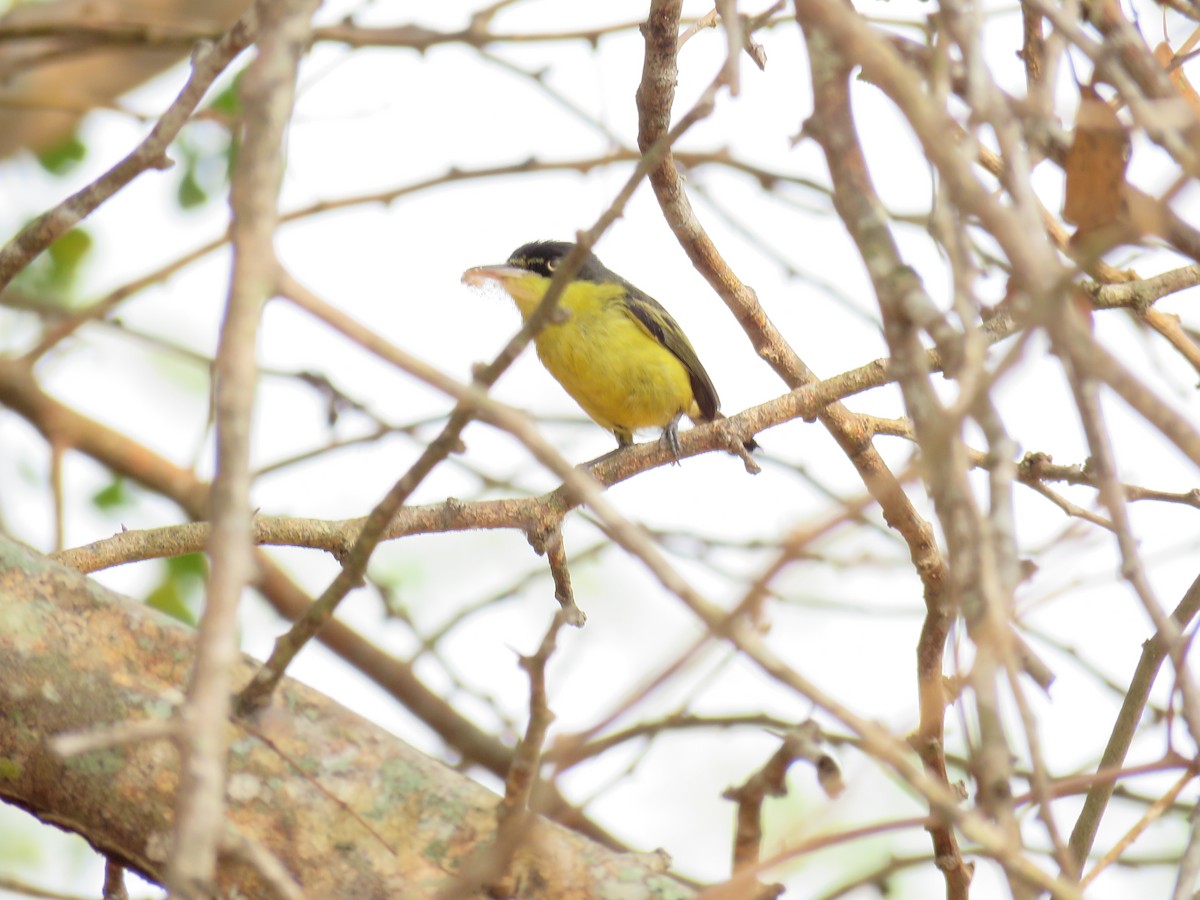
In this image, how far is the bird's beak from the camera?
223 inches

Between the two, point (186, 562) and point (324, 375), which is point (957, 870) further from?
point (186, 562)

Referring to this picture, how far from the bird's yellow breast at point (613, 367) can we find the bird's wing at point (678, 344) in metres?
0.04

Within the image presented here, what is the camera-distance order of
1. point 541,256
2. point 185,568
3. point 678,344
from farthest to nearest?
point 541,256 < point 678,344 < point 185,568

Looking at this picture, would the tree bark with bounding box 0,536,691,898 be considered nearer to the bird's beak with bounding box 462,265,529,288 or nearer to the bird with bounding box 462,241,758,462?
the bird with bounding box 462,241,758,462

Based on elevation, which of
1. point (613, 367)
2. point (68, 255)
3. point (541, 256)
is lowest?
point (613, 367)

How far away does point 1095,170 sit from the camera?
5.99 ft

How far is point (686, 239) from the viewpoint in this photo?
3.38 metres

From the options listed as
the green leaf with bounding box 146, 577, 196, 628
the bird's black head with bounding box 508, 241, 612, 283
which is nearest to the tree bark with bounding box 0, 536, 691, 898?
the green leaf with bounding box 146, 577, 196, 628

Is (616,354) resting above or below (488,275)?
below

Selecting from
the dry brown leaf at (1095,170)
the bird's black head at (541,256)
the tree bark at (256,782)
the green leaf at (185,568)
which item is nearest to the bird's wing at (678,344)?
the bird's black head at (541,256)

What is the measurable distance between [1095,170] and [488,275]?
4.07 metres

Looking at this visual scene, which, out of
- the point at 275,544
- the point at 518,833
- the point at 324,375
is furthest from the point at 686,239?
the point at 518,833

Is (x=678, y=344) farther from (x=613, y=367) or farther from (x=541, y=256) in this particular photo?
(x=541, y=256)

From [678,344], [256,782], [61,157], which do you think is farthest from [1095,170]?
[61,157]
